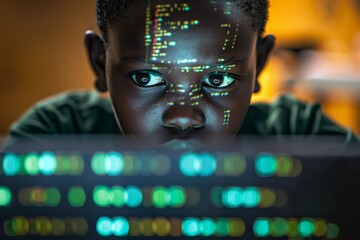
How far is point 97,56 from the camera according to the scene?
0.75 meters

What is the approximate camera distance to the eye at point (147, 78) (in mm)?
555

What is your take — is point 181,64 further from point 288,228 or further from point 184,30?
point 288,228

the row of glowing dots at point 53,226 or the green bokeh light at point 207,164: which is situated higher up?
the green bokeh light at point 207,164

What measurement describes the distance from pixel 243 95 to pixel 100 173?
28 cm

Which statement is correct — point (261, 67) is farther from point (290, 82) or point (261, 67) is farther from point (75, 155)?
point (290, 82)

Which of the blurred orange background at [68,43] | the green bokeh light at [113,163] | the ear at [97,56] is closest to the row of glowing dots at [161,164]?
the green bokeh light at [113,163]

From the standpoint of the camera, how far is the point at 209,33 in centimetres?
53

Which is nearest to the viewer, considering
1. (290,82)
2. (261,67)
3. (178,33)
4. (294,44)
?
(178,33)

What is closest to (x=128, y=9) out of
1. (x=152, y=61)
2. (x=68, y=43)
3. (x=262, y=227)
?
(x=152, y=61)

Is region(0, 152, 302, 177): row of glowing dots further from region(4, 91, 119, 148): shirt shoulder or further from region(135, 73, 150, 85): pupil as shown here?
region(4, 91, 119, 148): shirt shoulder

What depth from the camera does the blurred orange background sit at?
Result: 2762mm

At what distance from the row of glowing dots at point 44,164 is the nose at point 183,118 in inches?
6.5

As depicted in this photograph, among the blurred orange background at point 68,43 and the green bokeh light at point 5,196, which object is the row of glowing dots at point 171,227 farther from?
the blurred orange background at point 68,43

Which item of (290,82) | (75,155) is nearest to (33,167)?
(75,155)
